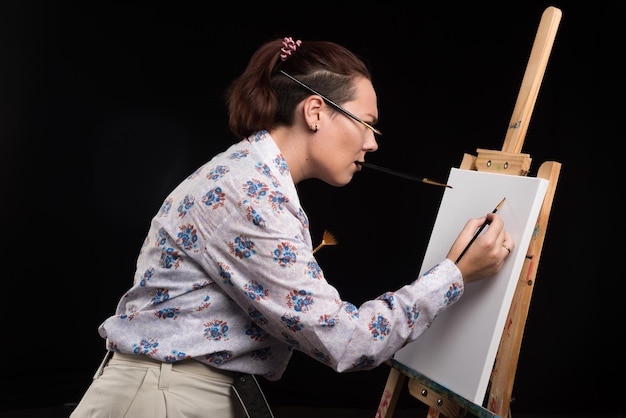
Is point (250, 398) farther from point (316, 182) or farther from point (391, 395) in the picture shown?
point (316, 182)

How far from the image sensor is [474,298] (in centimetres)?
164

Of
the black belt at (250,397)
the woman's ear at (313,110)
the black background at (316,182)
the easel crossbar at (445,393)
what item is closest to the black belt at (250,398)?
the black belt at (250,397)

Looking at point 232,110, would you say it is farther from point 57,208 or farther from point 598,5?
point 598,5

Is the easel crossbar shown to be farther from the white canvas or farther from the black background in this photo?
the black background

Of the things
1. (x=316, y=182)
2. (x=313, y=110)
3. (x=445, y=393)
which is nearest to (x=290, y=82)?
(x=313, y=110)

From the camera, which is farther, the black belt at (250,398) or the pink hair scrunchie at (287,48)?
the pink hair scrunchie at (287,48)

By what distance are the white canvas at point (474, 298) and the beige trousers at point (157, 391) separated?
52cm

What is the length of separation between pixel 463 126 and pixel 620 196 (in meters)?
0.81

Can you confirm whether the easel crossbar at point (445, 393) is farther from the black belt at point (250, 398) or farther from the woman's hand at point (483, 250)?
the black belt at point (250, 398)

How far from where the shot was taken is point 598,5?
3.22 meters

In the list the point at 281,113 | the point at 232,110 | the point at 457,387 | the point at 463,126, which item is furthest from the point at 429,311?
the point at 463,126

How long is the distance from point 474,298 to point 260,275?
0.59 m

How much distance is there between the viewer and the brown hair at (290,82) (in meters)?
1.50

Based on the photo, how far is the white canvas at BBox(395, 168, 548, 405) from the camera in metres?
1.55
